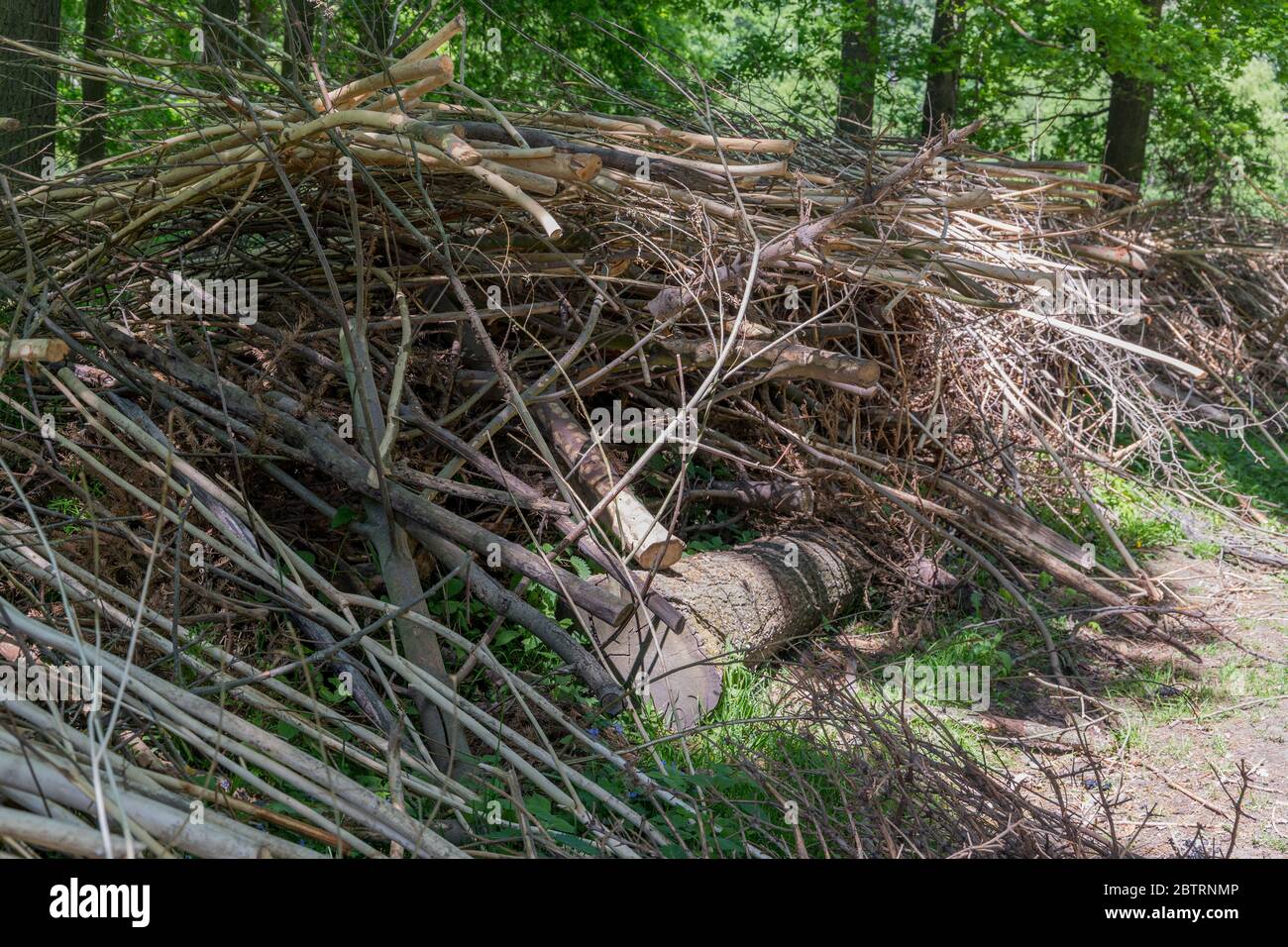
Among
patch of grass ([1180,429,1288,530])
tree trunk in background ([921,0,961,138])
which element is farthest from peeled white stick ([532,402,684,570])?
tree trunk in background ([921,0,961,138])

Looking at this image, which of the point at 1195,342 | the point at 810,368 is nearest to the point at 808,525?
the point at 810,368

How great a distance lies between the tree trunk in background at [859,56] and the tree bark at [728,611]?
689cm

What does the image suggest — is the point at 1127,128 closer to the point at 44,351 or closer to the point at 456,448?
the point at 456,448

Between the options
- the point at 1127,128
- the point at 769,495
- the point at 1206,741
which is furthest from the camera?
the point at 1127,128

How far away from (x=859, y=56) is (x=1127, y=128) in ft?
9.41

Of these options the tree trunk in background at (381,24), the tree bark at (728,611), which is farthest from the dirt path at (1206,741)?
the tree trunk in background at (381,24)

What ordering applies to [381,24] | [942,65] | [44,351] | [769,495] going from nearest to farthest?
[44,351] → [381,24] → [769,495] → [942,65]

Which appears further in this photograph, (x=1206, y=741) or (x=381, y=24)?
(x=381, y=24)

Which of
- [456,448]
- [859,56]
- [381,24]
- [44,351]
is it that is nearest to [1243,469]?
[859,56]

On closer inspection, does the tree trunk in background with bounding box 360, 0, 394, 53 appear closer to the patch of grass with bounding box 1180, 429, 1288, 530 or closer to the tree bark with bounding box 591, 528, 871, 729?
the tree bark with bounding box 591, 528, 871, 729

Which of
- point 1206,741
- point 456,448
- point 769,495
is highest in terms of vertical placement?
point 456,448

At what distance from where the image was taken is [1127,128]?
34.7 feet

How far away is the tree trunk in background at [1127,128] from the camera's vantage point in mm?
10359
